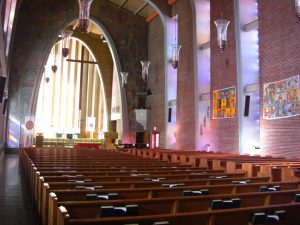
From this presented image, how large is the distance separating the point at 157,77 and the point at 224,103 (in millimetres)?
6002

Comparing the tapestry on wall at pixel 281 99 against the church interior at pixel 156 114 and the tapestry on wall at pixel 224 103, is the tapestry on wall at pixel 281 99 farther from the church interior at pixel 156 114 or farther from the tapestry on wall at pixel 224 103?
the tapestry on wall at pixel 224 103

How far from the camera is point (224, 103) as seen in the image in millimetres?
11398

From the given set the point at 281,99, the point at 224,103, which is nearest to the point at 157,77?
the point at 224,103

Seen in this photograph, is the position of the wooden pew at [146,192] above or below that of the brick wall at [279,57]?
below

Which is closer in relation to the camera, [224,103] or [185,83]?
[224,103]

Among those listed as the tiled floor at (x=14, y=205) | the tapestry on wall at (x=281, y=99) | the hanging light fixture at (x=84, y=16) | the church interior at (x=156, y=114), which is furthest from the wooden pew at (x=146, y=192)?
the tapestry on wall at (x=281, y=99)

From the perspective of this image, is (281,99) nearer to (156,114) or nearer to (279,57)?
(279,57)

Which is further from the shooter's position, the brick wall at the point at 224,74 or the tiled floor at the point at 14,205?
the brick wall at the point at 224,74

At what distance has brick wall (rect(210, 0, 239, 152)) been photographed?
11.0 m

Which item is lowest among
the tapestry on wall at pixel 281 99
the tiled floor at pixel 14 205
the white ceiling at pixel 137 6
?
the tiled floor at pixel 14 205

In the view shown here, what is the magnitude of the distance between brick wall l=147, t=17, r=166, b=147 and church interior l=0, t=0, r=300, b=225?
100 millimetres

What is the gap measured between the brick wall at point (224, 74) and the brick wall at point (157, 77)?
13.7 ft

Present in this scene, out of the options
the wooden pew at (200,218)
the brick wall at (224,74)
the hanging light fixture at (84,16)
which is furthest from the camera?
the brick wall at (224,74)

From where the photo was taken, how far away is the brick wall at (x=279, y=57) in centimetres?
852
